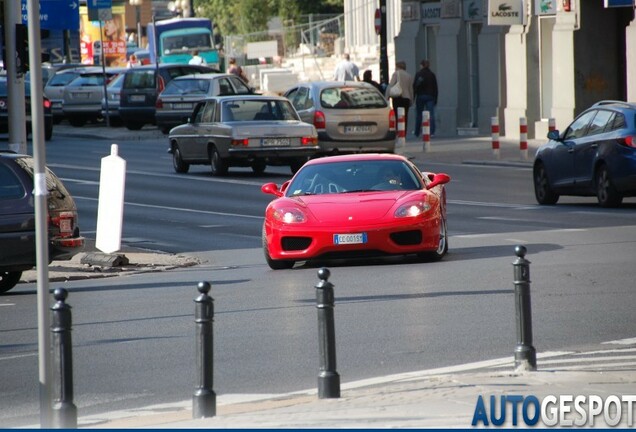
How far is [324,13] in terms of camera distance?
93.3m

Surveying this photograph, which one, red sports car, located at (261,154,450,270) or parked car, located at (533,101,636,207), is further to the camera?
parked car, located at (533,101,636,207)

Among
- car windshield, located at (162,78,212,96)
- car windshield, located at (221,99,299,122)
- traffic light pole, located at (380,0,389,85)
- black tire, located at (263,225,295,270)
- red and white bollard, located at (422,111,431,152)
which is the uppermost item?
traffic light pole, located at (380,0,389,85)

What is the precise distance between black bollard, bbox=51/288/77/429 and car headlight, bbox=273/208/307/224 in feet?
28.6

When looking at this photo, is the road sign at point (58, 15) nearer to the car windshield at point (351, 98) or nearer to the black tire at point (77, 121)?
the car windshield at point (351, 98)

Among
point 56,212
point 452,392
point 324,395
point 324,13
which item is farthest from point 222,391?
point 324,13

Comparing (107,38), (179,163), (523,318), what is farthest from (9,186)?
(107,38)

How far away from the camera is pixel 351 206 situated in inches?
678

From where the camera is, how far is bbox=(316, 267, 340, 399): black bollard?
30.7 ft

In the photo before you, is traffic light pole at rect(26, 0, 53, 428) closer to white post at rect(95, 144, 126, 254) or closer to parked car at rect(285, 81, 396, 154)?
white post at rect(95, 144, 126, 254)

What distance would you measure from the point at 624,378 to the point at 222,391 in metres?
2.53

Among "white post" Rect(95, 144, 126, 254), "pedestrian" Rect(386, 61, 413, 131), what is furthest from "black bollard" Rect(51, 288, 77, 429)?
"pedestrian" Rect(386, 61, 413, 131)

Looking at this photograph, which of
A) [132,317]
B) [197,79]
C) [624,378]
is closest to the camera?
[624,378]

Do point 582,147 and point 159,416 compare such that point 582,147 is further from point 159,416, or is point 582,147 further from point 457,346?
point 159,416

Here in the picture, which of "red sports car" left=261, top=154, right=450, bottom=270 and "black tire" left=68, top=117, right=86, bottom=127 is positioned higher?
"black tire" left=68, top=117, right=86, bottom=127
